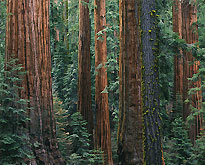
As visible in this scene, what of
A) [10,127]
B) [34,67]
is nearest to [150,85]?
[10,127]

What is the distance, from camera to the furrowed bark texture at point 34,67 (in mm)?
6590

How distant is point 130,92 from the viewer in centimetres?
573

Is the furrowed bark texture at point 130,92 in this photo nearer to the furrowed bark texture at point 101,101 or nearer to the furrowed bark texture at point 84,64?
the furrowed bark texture at point 101,101

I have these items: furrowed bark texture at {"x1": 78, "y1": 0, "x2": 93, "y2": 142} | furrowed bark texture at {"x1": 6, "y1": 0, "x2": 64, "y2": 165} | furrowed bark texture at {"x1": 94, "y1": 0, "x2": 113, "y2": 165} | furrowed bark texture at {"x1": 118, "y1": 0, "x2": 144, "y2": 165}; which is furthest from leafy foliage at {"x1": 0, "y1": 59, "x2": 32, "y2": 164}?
furrowed bark texture at {"x1": 78, "y1": 0, "x2": 93, "y2": 142}

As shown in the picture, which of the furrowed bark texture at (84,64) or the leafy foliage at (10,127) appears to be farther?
the furrowed bark texture at (84,64)

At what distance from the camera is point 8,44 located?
21.8ft

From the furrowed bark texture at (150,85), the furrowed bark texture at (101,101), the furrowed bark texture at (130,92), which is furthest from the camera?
the furrowed bark texture at (101,101)

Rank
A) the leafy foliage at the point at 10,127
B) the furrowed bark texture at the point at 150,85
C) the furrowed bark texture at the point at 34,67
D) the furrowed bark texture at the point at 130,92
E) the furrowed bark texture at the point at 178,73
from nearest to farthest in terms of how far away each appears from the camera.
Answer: the leafy foliage at the point at 10,127
the furrowed bark texture at the point at 150,85
the furrowed bark texture at the point at 130,92
the furrowed bark texture at the point at 34,67
the furrowed bark texture at the point at 178,73

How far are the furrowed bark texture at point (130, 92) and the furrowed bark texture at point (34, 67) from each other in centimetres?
202

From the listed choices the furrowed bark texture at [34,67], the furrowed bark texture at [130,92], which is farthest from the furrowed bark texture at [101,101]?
the furrowed bark texture at [130,92]

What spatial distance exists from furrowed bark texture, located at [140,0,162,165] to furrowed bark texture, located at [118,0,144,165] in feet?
0.40

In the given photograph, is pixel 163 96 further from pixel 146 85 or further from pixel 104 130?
pixel 104 130

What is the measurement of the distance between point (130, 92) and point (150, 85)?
0.47 metres

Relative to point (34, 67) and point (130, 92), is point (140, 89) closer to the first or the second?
point (130, 92)
